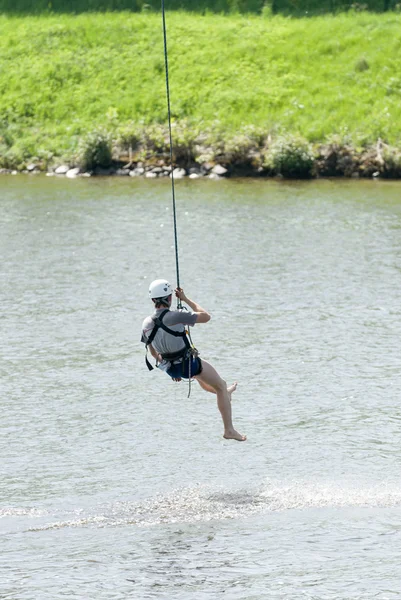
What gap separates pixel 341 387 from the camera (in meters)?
20.8

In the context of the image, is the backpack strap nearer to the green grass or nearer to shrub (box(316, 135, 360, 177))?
shrub (box(316, 135, 360, 177))

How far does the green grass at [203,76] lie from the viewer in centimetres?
5662

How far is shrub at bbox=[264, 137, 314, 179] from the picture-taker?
169 feet

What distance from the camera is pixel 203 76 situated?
61.1 metres

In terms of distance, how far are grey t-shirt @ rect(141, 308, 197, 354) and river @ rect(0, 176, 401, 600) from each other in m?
2.25

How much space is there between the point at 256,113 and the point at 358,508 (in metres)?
44.6

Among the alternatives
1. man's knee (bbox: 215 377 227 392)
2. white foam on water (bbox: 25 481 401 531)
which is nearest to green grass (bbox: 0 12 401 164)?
man's knee (bbox: 215 377 227 392)

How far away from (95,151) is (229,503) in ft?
138

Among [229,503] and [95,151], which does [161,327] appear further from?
[95,151]

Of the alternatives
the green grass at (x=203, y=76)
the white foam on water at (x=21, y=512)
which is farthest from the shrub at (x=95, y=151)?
the white foam on water at (x=21, y=512)

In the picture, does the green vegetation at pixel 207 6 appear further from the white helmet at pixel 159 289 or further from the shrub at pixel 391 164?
the white helmet at pixel 159 289

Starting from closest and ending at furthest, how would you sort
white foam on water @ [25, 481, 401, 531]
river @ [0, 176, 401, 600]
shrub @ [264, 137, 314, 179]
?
river @ [0, 176, 401, 600], white foam on water @ [25, 481, 401, 531], shrub @ [264, 137, 314, 179]

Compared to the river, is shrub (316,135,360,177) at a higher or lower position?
higher

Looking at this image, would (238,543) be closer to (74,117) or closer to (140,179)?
(140,179)
